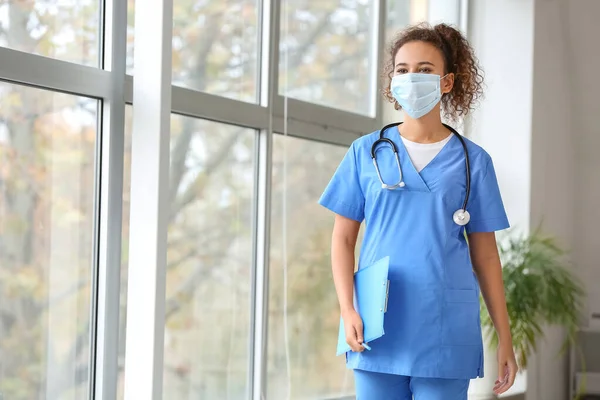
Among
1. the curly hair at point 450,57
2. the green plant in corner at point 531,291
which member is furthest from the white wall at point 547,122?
the curly hair at point 450,57

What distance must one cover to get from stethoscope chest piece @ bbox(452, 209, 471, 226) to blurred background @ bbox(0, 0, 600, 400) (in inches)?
30.5

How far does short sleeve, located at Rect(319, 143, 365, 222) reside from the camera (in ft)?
5.96

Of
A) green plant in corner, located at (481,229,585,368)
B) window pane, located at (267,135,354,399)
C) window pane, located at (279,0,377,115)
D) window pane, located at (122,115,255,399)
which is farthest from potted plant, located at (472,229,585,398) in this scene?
window pane, located at (122,115,255,399)

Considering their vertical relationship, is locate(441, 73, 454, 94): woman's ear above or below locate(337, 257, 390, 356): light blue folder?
above

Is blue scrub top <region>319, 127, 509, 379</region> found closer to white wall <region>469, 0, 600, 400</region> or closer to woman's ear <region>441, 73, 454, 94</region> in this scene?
woman's ear <region>441, 73, 454, 94</region>

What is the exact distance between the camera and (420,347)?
1.71m

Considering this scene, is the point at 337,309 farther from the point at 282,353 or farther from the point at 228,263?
the point at 228,263

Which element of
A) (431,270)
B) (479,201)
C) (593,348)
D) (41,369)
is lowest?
(593,348)

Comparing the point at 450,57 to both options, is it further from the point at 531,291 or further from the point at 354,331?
the point at 531,291

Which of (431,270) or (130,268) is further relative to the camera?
(130,268)

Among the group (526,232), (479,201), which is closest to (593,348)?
(526,232)

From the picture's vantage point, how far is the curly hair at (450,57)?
1.83m

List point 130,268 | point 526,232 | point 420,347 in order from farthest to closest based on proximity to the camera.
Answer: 1. point 526,232
2. point 130,268
3. point 420,347

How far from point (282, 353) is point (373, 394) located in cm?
142
